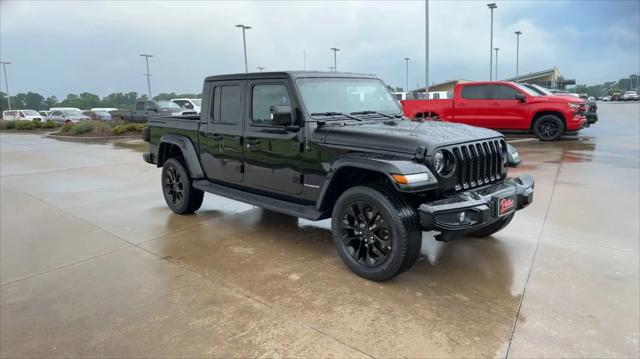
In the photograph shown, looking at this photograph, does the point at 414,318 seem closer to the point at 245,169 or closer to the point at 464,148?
the point at 464,148

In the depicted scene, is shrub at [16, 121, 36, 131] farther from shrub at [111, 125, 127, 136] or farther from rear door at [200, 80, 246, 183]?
rear door at [200, 80, 246, 183]

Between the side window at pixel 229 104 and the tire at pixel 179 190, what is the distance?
1007mm

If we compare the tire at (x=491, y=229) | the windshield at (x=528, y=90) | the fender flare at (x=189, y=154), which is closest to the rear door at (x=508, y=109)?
the windshield at (x=528, y=90)

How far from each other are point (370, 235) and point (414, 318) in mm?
802

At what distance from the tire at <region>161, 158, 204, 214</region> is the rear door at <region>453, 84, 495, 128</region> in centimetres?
977

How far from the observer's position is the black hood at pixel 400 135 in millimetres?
3584

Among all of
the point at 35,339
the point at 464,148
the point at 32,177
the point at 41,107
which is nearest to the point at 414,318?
the point at 464,148

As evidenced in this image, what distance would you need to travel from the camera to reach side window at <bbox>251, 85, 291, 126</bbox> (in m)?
4.53

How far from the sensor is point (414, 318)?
320cm

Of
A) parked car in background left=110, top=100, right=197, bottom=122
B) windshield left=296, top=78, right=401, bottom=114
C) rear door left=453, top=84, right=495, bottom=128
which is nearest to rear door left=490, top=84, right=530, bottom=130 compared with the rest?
rear door left=453, top=84, right=495, bottom=128

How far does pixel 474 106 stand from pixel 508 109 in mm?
933

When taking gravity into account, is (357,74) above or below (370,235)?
above

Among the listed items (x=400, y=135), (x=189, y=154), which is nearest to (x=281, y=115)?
(x=400, y=135)

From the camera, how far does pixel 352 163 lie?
3.70 meters
